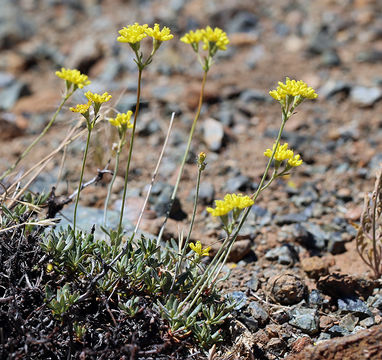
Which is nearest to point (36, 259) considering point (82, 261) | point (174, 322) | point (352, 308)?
point (82, 261)

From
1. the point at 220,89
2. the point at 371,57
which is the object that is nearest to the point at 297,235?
the point at 220,89

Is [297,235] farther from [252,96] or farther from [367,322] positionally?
[252,96]

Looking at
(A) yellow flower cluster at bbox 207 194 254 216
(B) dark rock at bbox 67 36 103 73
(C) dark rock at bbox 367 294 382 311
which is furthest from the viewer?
(B) dark rock at bbox 67 36 103 73

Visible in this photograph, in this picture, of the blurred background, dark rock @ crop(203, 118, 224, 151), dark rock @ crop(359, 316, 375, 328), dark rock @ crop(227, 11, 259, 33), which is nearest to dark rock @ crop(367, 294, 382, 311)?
dark rock @ crop(359, 316, 375, 328)

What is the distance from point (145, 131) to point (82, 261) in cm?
315

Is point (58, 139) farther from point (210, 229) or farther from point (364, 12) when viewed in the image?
point (364, 12)

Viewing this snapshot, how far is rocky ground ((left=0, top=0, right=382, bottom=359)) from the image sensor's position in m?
3.26

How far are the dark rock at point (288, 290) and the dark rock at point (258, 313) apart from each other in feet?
0.55

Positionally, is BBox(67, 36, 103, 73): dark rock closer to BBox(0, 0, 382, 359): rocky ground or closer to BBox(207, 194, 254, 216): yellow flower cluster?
BBox(0, 0, 382, 359): rocky ground

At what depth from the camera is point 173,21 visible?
8.66 m

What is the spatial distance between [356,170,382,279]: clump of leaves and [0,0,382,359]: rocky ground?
0.14m

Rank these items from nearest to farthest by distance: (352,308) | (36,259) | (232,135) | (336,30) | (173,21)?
(36,259)
(352,308)
(232,135)
(336,30)
(173,21)

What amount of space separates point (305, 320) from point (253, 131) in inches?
127

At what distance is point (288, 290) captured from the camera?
3219mm
